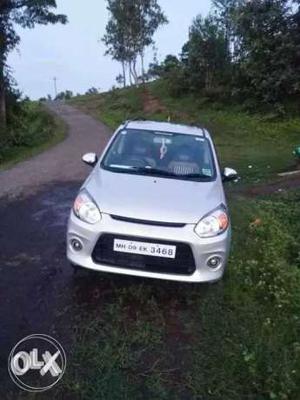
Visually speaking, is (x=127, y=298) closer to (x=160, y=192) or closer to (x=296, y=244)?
(x=160, y=192)

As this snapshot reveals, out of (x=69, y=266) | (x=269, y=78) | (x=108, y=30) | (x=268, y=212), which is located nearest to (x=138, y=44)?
(x=108, y=30)

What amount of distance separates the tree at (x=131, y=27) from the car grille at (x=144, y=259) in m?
34.2

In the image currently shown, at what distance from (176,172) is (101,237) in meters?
1.46

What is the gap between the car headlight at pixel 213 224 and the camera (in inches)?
176

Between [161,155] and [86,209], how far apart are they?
1522 millimetres

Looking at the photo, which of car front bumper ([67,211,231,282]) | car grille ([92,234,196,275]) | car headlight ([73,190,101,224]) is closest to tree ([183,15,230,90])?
car headlight ([73,190,101,224])

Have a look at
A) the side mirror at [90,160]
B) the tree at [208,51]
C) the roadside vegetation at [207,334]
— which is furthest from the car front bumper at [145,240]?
the tree at [208,51]

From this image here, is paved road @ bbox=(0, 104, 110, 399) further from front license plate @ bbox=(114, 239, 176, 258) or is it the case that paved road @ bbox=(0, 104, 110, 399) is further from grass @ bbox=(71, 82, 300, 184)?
grass @ bbox=(71, 82, 300, 184)

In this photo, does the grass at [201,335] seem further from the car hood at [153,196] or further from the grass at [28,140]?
the grass at [28,140]

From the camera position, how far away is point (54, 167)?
1280 centimetres

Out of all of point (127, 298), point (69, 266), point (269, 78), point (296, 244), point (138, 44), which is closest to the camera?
point (127, 298)

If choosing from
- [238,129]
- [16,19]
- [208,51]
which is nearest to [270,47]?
[238,129]

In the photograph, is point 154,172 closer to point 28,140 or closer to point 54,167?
point 54,167

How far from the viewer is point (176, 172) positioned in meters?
5.48
